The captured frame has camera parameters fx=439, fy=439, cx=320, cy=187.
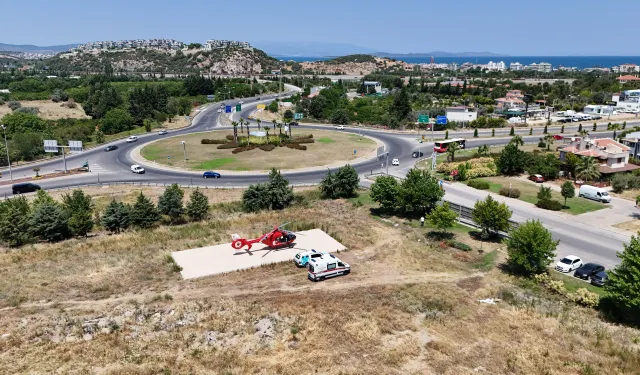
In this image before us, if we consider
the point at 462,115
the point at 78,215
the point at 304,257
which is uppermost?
the point at 462,115

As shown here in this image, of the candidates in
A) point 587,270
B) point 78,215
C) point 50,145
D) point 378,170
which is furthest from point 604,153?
point 50,145

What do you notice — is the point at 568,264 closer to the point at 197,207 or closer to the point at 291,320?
the point at 291,320

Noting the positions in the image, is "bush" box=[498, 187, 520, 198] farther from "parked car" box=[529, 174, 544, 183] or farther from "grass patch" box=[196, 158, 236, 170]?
"grass patch" box=[196, 158, 236, 170]

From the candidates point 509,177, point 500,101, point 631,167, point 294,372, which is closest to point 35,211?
A: point 294,372

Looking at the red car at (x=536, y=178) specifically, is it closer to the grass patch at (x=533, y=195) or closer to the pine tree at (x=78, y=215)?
the grass patch at (x=533, y=195)

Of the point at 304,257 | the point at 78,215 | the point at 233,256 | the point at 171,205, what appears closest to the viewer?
the point at 304,257

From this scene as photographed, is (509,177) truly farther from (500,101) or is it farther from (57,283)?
(500,101)

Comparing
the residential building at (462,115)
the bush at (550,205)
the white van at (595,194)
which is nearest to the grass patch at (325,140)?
the residential building at (462,115)
